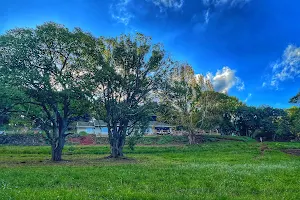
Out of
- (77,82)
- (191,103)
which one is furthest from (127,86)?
(191,103)

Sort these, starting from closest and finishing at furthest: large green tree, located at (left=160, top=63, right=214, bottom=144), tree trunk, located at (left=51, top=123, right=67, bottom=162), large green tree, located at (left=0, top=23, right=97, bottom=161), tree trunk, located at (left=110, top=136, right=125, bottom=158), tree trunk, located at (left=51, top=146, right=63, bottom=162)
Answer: large green tree, located at (left=0, top=23, right=97, bottom=161)
tree trunk, located at (left=51, top=146, right=63, bottom=162)
tree trunk, located at (left=51, top=123, right=67, bottom=162)
tree trunk, located at (left=110, top=136, right=125, bottom=158)
large green tree, located at (left=160, top=63, right=214, bottom=144)

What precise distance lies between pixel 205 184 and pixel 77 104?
21.7m

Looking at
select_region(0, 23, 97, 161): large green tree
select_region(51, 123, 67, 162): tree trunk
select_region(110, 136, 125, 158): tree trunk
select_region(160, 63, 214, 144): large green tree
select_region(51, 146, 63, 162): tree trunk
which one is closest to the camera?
select_region(0, 23, 97, 161): large green tree

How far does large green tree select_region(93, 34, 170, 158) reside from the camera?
33.3 metres

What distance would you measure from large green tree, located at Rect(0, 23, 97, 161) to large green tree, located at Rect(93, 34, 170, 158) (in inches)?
115

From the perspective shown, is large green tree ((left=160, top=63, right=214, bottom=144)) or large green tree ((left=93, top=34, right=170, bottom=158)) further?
large green tree ((left=160, top=63, right=214, bottom=144))

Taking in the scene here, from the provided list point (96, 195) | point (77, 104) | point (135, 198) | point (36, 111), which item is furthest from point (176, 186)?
point (36, 111)

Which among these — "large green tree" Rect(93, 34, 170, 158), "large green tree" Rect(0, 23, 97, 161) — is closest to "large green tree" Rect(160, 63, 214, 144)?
"large green tree" Rect(93, 34, 170, 158)

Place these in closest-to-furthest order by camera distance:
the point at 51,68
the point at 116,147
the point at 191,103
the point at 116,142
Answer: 1. the point at 51,68
2. the point at 116,147
3. the point at 116,142
4. the point at 191,103

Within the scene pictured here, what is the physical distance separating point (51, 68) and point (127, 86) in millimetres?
9733

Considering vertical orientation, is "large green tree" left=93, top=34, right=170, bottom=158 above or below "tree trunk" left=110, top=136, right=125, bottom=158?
above

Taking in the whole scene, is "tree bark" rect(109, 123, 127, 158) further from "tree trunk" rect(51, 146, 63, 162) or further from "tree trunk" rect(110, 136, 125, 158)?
"tree trunk" rect(51, 146, 63, 162)

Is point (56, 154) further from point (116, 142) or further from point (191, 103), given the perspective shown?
point (191, 103)

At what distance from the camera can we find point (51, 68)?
28906 millimetres
